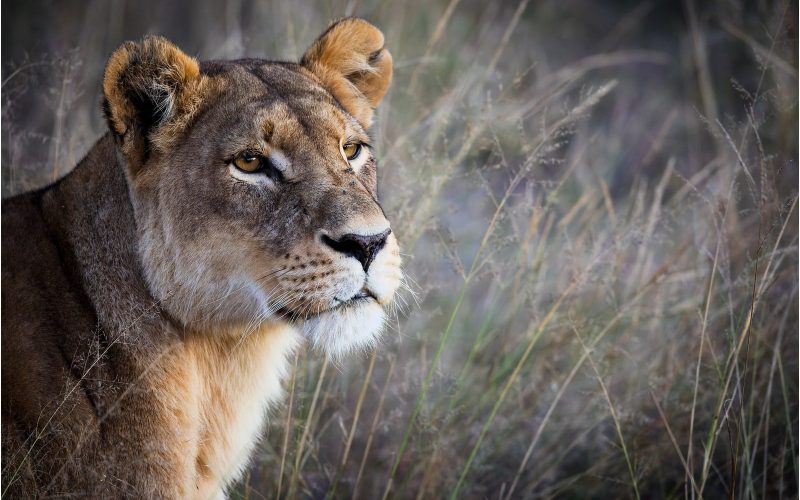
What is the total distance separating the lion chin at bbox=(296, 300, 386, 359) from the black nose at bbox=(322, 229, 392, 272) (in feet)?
0.49

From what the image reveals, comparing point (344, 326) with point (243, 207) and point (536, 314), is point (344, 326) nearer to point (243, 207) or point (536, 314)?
point (243, 207)

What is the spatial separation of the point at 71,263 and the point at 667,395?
2.67 metres

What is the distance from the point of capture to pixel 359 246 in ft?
8.29

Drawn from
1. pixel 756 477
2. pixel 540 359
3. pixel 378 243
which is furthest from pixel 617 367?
pixel 378 243

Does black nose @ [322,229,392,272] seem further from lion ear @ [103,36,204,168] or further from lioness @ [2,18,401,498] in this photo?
lion ear @ [103,36,204,168]

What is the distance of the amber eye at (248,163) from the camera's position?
274 centimetres

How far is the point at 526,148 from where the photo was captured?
3.39 m

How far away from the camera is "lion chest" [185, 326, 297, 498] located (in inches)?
111

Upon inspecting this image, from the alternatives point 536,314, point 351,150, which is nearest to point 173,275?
point 351,150

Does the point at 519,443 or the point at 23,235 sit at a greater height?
the point at 23,235

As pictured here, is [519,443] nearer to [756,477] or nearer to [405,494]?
[405,494]

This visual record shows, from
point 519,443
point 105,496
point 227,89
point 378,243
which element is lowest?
point 519,443

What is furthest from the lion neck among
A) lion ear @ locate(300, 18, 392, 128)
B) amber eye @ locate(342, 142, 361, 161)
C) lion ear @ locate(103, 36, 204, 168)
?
lion ear @ locate(300, 18, 392, 128)

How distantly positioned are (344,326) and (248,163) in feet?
1.93
